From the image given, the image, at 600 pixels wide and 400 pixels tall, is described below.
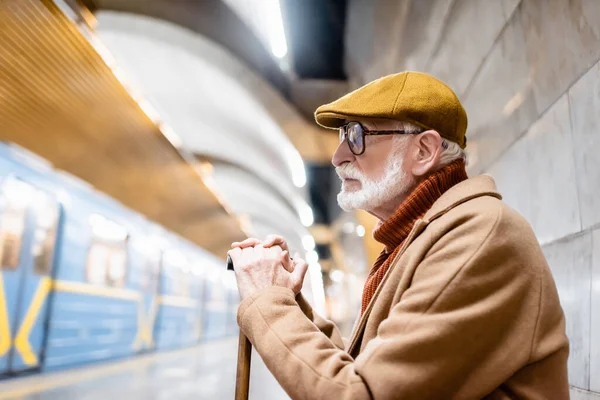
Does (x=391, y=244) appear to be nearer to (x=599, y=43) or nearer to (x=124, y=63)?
(x=599, y=43)

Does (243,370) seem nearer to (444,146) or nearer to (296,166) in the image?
(444,146)

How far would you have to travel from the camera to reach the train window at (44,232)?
7230mm

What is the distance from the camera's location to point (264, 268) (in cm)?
154

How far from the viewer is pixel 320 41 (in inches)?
270

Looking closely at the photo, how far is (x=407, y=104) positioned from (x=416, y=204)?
11.1 inches

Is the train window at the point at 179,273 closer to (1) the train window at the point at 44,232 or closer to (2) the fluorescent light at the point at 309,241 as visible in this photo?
(1) the train window at the point at 44,232

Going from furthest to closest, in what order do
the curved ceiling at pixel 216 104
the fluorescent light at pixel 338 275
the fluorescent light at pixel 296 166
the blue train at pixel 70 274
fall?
the fluorescent light at pixel 338 275 → the fluorescent light at pixel 296 166 → the curved ceiling at pixel 216 104 → the blue train at pixel 70 274

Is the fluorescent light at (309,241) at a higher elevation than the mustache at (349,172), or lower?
higher

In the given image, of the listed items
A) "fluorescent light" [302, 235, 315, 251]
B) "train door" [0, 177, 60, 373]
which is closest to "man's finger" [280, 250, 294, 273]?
"train door" [0, 177, 60, 373]

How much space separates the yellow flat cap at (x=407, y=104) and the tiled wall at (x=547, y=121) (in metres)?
0.78

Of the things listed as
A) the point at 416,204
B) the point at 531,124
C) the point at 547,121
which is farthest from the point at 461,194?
the point at 531,124

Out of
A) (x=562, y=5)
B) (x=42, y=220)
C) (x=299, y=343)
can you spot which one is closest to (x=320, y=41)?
(x=42, y=220)

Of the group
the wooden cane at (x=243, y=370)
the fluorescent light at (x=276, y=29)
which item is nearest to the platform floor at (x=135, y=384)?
the fluorescent light at (x=276, y=29)

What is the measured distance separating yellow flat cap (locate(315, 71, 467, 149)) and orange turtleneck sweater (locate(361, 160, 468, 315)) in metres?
0.12
